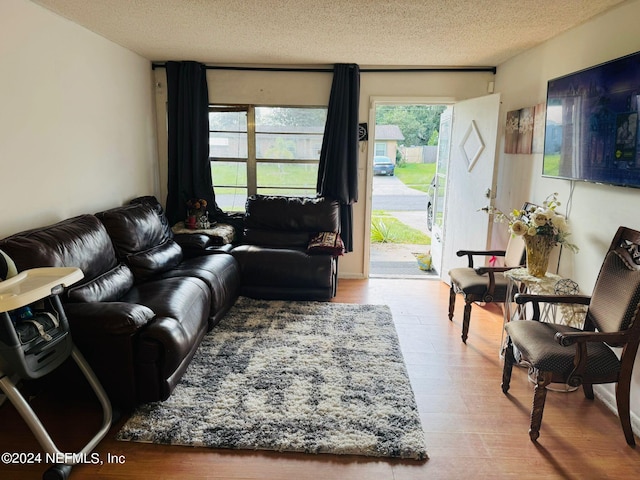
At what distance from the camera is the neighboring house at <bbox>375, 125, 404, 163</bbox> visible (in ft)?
29.2

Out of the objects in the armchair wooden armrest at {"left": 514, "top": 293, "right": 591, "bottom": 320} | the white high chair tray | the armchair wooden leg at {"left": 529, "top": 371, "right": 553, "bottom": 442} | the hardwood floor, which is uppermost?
the white high chair tray

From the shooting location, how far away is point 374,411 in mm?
2346

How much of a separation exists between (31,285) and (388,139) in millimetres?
7818

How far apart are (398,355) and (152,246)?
6.98ft

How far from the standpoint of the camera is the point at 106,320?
2.21 meters

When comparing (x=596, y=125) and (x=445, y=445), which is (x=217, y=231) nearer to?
(x=445, y=445)

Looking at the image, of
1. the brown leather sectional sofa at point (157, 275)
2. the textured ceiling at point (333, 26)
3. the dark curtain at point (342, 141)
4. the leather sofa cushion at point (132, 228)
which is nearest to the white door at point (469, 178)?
the textured ceiling at point (333, 26)

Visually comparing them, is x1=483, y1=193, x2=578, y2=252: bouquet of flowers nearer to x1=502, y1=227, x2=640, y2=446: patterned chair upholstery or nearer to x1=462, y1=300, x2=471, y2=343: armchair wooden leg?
x1=502, y1=227, x2=640, y2=446: patterned chair upholstery

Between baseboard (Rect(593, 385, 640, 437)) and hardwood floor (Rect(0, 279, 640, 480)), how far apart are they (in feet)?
0.12

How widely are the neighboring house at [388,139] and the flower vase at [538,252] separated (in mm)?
6212

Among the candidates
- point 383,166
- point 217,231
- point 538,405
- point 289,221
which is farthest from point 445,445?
point 383,166

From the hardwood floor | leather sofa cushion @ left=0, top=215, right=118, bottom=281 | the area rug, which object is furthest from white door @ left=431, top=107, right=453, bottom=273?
leather sofa cushion @ left=0, top=215, right=118, bottom=281

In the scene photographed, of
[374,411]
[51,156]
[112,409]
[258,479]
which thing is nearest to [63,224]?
[51,156]

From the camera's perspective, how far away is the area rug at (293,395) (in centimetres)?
212
